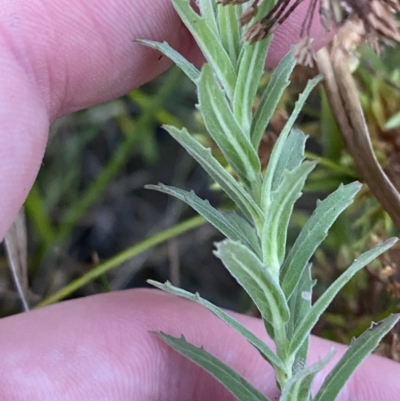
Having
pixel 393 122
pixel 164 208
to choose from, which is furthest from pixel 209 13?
pixel 164 208

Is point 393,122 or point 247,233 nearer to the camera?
point 247,233

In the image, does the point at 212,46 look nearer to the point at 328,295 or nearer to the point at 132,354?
the point at 328,295

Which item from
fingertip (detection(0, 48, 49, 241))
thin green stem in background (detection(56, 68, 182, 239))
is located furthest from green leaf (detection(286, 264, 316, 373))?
thin green stem in background (detection(56, 68, 182, 239))

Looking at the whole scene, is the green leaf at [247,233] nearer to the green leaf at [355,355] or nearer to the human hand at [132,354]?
the green leaf at [355,355]

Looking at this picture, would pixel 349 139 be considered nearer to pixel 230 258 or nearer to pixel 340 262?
pixel 340 262

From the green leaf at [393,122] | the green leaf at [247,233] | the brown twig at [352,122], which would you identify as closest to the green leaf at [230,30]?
the green leaf at [247,233]

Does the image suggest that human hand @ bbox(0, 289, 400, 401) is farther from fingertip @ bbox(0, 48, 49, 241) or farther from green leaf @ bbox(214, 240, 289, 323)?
green leaf @ bbox(214, 240, 289, 323)

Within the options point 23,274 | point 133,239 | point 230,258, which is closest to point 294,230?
Result: point 133,239
